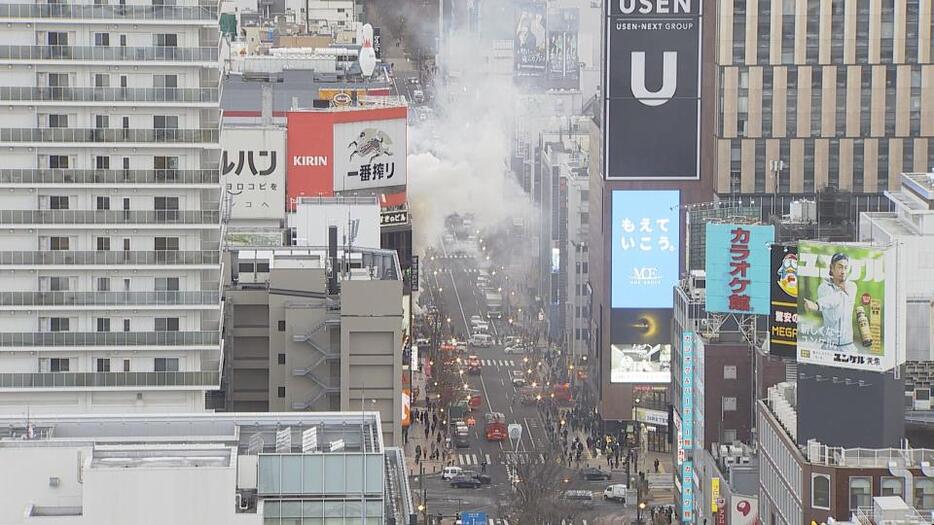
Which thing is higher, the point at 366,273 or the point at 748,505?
the point at 366,273

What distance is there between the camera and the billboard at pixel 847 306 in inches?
4628

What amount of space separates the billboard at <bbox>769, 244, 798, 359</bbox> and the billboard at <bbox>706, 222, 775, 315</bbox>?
14.7m

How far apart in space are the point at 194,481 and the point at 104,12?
36675mm

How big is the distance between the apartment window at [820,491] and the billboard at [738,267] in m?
36.6

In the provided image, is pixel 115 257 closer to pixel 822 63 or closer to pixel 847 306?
pixel 847 306

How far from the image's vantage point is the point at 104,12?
121500mm

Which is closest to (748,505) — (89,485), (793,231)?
(793,231)

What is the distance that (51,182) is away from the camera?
400 feet

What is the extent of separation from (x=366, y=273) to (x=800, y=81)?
62.0 meters

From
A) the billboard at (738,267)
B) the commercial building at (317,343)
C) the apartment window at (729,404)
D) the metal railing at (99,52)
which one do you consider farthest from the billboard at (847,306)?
the billboard at (738,267)

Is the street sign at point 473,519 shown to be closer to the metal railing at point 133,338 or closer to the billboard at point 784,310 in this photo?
the billboard at point 784,310

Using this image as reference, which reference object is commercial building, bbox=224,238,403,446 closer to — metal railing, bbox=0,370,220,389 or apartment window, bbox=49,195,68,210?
metal railing, bbox=0,370,220,389

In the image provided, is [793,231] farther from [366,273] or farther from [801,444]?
[801,444]

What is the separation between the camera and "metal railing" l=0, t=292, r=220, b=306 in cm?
12244
